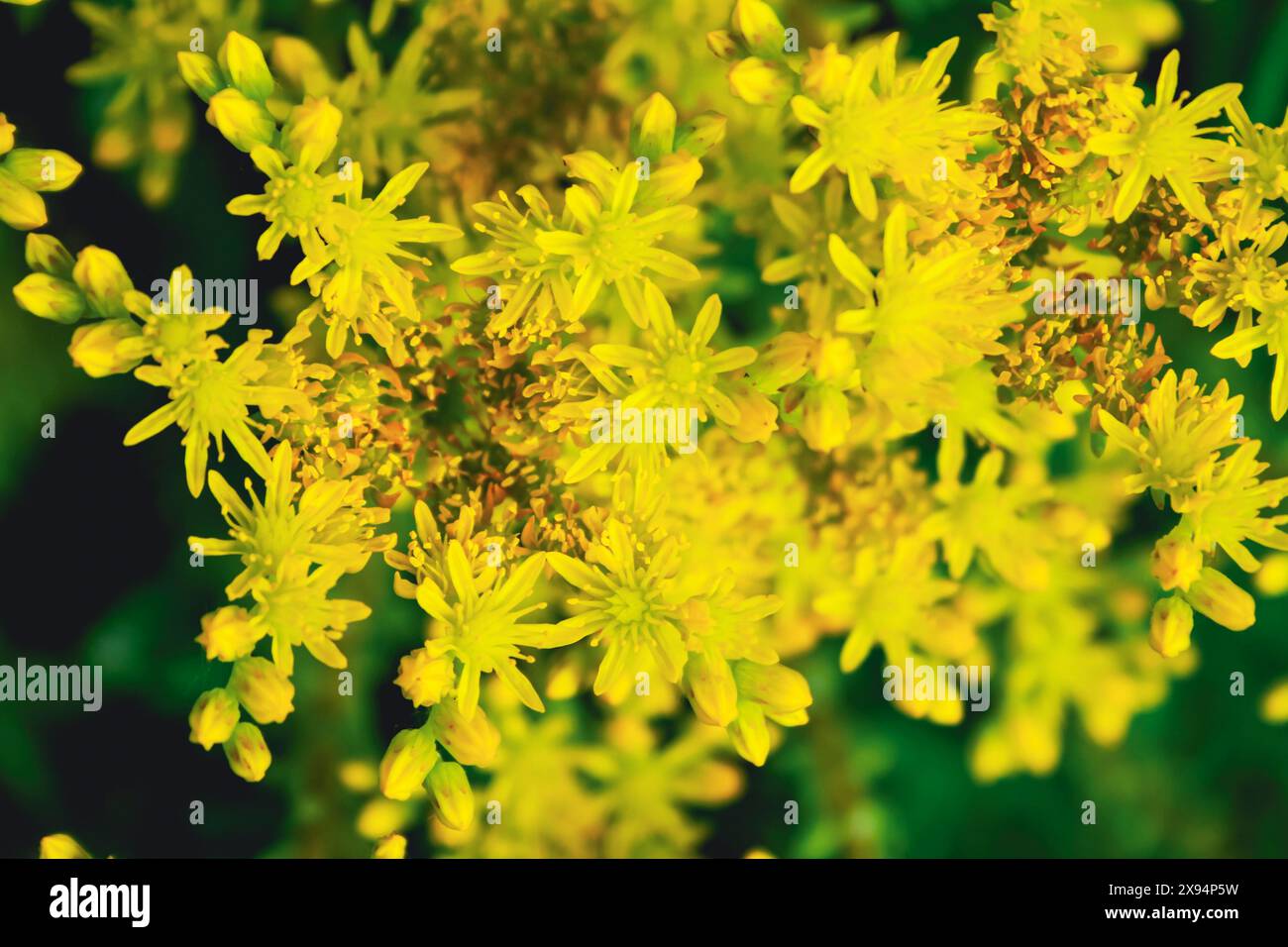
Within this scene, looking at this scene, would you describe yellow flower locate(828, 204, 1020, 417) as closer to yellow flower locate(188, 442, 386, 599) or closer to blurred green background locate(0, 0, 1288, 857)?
blurred green background locate(0, 0, 1288, 857)

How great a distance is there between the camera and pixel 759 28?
5.15ft

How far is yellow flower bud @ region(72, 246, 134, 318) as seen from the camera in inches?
61.6

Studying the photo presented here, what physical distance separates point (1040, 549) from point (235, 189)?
4.67 ft

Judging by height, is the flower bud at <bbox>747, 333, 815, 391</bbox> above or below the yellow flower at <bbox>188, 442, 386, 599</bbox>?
above

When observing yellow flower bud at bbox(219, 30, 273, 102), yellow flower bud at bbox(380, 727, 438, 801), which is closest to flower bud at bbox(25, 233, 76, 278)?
yellow flower bud at bbox(219, 30, 273, 102)

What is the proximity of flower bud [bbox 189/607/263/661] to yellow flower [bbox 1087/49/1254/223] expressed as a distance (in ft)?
3.92

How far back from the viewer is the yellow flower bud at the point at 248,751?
1613 mm

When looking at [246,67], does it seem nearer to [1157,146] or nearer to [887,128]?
[887,128]

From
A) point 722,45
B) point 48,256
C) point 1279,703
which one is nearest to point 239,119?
point 48,256

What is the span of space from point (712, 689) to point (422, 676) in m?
0.36

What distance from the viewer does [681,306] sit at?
1.86 meters
